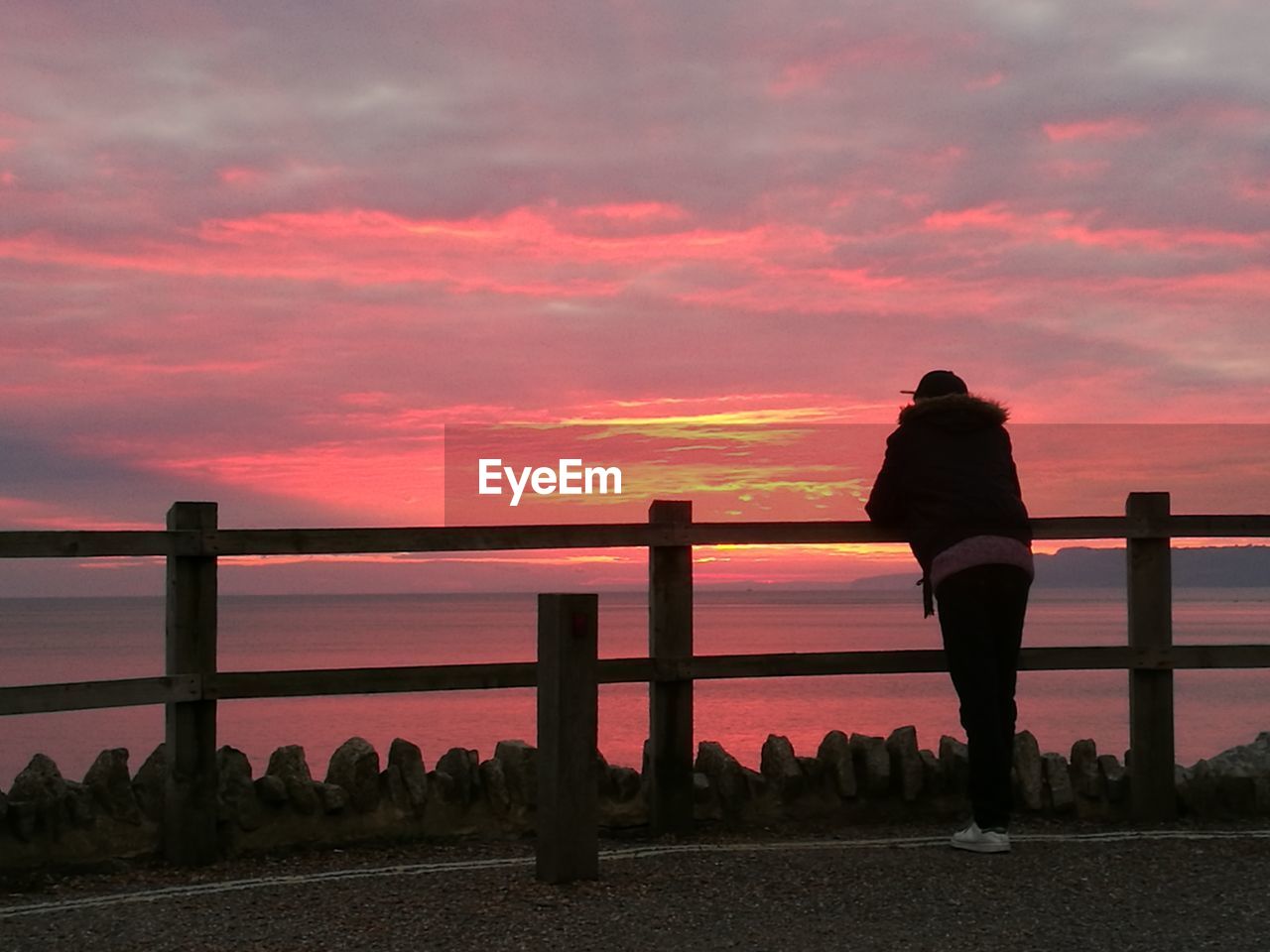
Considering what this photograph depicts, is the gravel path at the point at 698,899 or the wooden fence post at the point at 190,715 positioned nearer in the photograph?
the gravel path at the point at 698,899

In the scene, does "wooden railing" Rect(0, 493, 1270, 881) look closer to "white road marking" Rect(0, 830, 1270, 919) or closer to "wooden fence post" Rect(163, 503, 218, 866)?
"wooden fence post" Rect(163, 503, 218, 866)

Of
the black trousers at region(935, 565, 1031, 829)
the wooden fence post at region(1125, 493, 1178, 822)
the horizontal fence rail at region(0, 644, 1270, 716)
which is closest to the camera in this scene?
the horizontal fence rail at region(0, 644, 1270, 716)

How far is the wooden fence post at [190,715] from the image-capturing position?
6.93m

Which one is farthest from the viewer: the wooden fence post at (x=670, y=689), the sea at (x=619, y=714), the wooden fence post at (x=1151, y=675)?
the sea at (x=619, y=714)

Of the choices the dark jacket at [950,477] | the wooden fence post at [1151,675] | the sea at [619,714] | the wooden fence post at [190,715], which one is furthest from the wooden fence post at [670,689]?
the sea at [619,714]

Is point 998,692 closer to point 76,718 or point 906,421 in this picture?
point 906,421

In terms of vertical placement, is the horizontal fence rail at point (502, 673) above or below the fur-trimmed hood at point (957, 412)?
below

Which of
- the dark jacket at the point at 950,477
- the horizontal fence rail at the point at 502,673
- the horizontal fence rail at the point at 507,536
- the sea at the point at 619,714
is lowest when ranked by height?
the sea at the point at 619,714

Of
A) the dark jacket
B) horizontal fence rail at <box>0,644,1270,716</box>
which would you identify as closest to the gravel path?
horizontal fence rail at <box>0,644,1270,716</box>

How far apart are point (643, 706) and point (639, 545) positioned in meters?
29.9

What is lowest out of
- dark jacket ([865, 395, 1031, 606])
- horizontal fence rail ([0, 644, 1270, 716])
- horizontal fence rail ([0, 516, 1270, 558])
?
horizontal fence rail ([0, 644, 1270, 716])

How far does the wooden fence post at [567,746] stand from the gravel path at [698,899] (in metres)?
0.13

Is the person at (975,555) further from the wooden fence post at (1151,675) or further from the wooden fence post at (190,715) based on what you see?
the wooden fence post at (190,715)

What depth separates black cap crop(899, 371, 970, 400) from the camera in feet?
23.7
